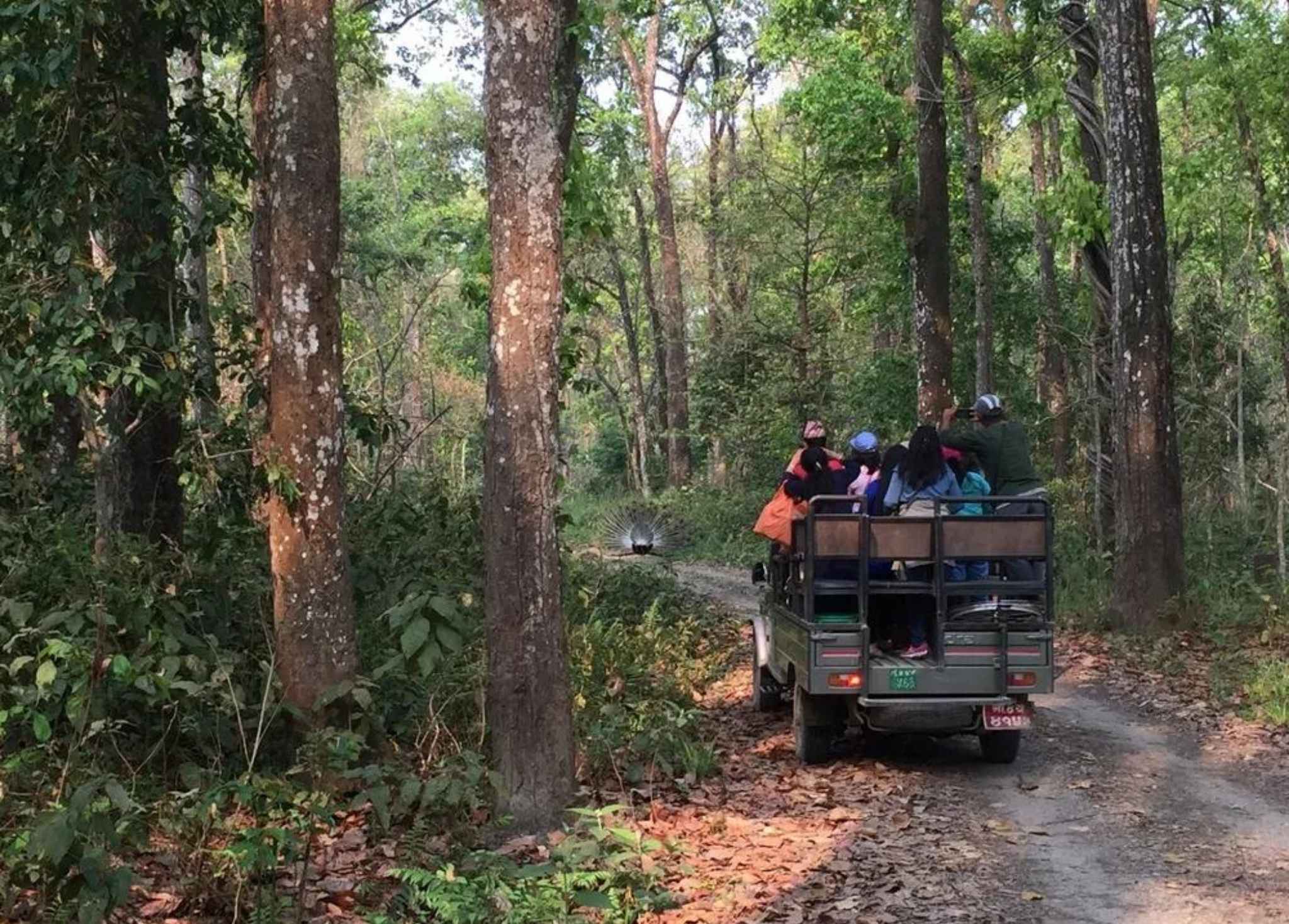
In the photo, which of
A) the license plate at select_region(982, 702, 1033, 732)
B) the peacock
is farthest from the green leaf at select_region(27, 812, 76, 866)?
the peacock

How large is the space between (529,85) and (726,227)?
23219mm

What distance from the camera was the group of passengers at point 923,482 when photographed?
341 inches

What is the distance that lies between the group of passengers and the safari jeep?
0.42 ft

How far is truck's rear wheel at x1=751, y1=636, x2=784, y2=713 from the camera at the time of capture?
10.9 meters

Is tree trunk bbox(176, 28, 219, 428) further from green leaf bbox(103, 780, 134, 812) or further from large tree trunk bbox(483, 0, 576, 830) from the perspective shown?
green leaf bbox(103, 780, 134, 812)

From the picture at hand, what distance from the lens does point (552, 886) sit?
5617 mm

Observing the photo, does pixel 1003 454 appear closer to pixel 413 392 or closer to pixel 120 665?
pixel 120 665

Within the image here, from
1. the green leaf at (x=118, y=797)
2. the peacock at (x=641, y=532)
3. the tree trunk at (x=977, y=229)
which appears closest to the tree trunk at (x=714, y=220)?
the peacock at (x=641, y=532)

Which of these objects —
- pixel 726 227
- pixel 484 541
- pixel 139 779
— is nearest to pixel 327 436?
pixel 484 541

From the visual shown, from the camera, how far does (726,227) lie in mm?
29375

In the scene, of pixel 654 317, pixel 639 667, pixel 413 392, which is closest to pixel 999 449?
pixel 639 667

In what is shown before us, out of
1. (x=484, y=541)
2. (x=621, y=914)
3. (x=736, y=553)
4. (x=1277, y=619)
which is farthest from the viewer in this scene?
(x=736, y=553)

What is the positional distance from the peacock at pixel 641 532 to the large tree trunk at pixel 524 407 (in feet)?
68.1

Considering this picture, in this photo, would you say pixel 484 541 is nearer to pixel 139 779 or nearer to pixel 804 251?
pixel 139 779
